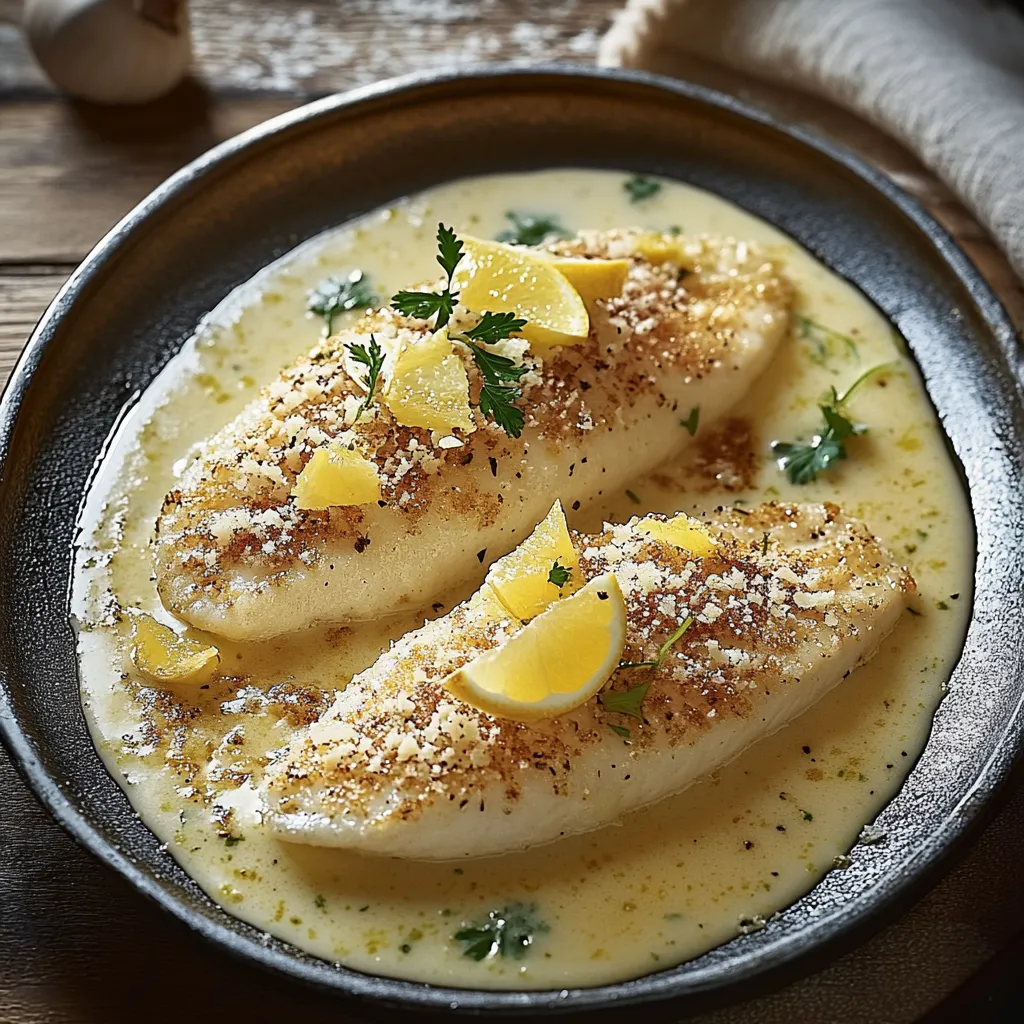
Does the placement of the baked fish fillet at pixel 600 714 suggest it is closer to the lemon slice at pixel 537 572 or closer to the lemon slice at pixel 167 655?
the lemon slice at pixel 537 572

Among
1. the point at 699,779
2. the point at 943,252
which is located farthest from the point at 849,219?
the point at 699,779

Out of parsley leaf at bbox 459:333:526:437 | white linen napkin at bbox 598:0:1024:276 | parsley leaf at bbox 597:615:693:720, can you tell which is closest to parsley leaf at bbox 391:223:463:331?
parsley leaf at bbox 459:333:526:437

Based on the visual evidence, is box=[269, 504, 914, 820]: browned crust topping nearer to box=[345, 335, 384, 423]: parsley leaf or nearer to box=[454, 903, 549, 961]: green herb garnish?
box=[454, 903, 549, 961]: green herb garnish

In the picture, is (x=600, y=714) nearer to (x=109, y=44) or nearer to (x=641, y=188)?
(x=641, y=188)

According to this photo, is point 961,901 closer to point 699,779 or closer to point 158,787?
point 699,779

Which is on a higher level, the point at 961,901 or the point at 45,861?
the point at 961,901

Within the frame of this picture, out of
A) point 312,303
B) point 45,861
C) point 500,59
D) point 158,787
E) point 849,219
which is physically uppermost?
point 849,219

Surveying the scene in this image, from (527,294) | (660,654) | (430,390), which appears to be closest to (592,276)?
(527,294)
